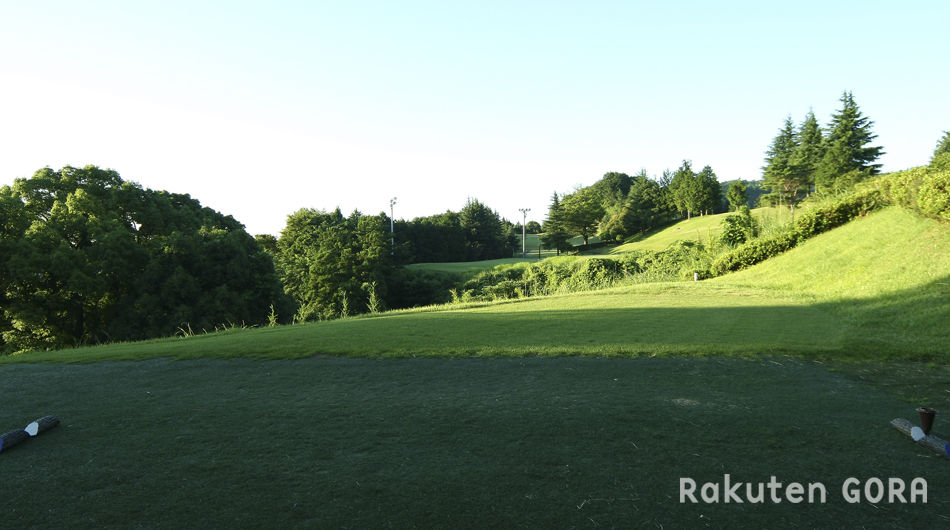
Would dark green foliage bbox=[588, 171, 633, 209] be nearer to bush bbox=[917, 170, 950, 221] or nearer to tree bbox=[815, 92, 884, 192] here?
tree bbox=[815, 92, 884, 192]

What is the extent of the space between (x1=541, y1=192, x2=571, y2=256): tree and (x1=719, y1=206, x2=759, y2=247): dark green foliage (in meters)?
42.8

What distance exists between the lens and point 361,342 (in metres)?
9.35

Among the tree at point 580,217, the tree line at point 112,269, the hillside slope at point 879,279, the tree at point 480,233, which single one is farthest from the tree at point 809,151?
the tree line at point 112,269

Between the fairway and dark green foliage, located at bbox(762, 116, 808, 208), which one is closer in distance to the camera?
the fairway

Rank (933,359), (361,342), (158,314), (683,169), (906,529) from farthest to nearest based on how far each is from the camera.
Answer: (683,169) < (158,314) < (361,342) < (933,359) < (906,529)

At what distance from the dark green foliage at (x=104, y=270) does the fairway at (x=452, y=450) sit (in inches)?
719

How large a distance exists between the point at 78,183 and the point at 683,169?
8239cm

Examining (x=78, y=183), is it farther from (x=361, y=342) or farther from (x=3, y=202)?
(x=361, y=342)

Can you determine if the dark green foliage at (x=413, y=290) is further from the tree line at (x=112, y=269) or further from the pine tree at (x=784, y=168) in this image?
the pine tree at (x=784, y=168)

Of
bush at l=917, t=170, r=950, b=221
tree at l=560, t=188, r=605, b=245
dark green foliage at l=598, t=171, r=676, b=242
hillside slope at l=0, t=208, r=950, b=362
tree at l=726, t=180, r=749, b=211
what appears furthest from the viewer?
tree at l=560, t=188, r=605, b=245

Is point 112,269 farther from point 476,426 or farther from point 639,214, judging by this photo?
point 639,214

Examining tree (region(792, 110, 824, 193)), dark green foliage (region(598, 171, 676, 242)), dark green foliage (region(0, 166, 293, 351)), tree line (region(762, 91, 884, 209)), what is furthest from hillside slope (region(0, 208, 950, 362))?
dark green foliage (region(598, 171, 676, 242))

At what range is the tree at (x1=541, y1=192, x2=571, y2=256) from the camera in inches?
2815

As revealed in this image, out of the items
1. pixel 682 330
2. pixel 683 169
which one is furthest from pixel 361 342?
pixel 683 169
